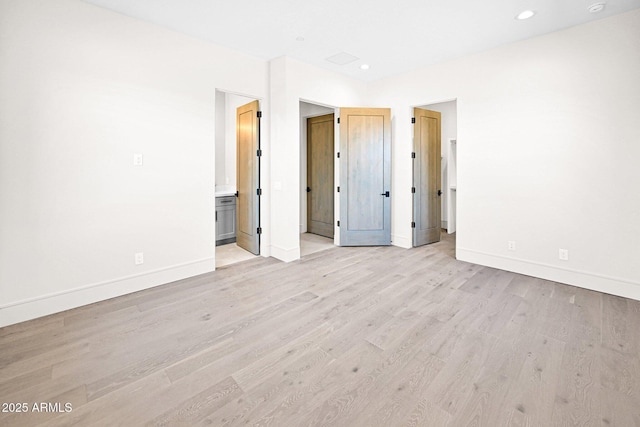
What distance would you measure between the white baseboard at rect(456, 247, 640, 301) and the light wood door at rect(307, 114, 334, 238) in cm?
258

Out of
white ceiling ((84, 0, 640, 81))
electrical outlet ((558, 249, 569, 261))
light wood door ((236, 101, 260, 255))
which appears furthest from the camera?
light wood door ((236, 101, 260, 255))

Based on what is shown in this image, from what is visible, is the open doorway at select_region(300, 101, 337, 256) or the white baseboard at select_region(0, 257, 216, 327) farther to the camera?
the open doorway at select_region(300, 101, 337, 256)

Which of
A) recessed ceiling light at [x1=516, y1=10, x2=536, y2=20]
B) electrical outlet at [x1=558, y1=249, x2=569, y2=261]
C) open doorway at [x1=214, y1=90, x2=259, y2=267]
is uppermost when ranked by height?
recessed ceiling light at [x1=516, y1=10, x2=536, y2=20]

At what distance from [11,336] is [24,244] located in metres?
0.75

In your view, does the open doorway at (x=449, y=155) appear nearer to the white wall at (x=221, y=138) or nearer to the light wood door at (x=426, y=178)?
the light wood door at (x=426, y=178)

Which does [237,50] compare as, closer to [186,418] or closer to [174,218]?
[174,218]

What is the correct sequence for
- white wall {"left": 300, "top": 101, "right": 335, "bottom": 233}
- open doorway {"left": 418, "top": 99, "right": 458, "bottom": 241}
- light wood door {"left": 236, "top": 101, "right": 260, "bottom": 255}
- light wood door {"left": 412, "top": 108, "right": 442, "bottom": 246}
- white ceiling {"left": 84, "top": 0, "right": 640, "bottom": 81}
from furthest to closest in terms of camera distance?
open doorway {"left": 418, "top": 99, "right": 458, "bottom": 241}, white wall {"left": 300, "top": 101, "right": 335, "bottom": 233}, light wood door {"left": 412, "top": 108, "right": 442, "bottom": 246}, light wood door {"left": 236, "top": 101, "right": 260, "bottom": 255}, white ceiling {"left": 84, "top": 0, "right": 640, "bottom": 81}

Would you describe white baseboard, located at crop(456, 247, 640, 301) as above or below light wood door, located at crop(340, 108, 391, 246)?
below

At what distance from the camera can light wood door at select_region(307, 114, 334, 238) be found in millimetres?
5949

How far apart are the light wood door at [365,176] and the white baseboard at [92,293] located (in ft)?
7.97

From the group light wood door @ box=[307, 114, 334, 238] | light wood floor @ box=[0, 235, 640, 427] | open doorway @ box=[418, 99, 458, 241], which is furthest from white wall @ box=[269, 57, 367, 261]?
open doorway @ box=[418, 99, 458, 241]

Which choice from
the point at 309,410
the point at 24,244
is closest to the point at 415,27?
the point at 309,410

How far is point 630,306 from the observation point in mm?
2895

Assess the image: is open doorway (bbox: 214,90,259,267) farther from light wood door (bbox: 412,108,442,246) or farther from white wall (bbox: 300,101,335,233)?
light wood door (bbox: 412,108,442,246)
